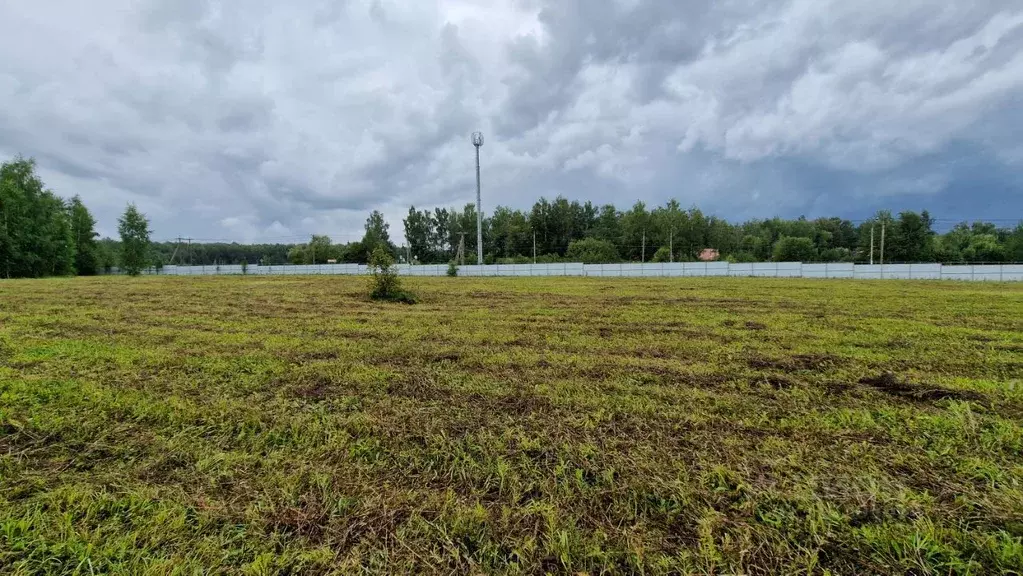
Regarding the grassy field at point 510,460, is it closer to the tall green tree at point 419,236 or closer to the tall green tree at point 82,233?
the tall green tree at point 82,233

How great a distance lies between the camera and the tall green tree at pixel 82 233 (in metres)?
39.0

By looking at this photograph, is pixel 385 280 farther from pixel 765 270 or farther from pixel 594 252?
pixel 594 252

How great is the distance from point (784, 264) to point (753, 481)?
3753 cm

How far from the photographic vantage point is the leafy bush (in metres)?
53.2

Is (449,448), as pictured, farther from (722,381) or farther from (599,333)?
(599,333)

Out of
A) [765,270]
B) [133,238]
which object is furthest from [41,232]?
[765,270]

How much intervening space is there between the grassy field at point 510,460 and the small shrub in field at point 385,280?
6.42 meters

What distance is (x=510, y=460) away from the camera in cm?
233

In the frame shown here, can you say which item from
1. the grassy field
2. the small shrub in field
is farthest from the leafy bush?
the grassy field

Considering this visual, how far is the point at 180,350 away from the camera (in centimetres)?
494

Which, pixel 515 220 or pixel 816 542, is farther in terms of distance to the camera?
pixel 515 220

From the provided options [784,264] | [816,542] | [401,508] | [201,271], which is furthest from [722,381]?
[201,271]

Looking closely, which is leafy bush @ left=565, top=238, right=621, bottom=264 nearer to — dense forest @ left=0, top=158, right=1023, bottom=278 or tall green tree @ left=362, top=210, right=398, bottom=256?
dense forest @ left=0, top=158, right=1023, bottom=278

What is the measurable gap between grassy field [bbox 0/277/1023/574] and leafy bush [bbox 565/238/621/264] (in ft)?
160
